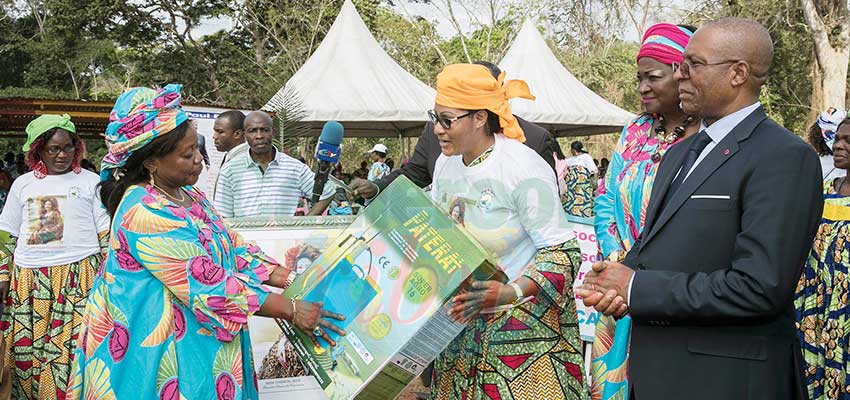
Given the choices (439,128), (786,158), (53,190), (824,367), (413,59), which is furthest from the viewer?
(413,59)

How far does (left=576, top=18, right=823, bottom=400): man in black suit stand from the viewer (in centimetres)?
193

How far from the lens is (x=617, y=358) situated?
10.8ft

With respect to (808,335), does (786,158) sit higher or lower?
higher

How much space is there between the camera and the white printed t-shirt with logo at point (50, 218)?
18.8 feet

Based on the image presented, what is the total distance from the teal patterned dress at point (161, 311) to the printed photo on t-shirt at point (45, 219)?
332cm

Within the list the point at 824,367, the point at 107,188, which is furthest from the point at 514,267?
the point at 824,367

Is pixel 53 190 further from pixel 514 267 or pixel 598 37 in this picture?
pixel 598 37

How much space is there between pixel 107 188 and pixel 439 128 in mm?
1284

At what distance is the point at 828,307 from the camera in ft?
15.5

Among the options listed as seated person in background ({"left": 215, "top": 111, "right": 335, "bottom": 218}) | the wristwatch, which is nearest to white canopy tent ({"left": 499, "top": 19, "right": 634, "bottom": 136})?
seated person in background ({"left": 215, "top": 111, "right": 335, "bottom": 218})

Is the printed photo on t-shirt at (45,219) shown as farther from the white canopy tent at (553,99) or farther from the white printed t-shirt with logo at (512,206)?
the white canopy tent at (553,99)

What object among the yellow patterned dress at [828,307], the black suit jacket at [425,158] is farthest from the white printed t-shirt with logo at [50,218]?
the yellow patterned dress at [828,307]

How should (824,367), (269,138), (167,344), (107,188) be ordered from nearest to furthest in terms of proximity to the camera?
(167,344) → (107,188) → (824,367) → (269,138)

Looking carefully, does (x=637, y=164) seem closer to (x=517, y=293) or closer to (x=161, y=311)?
(x=517, y=293)
